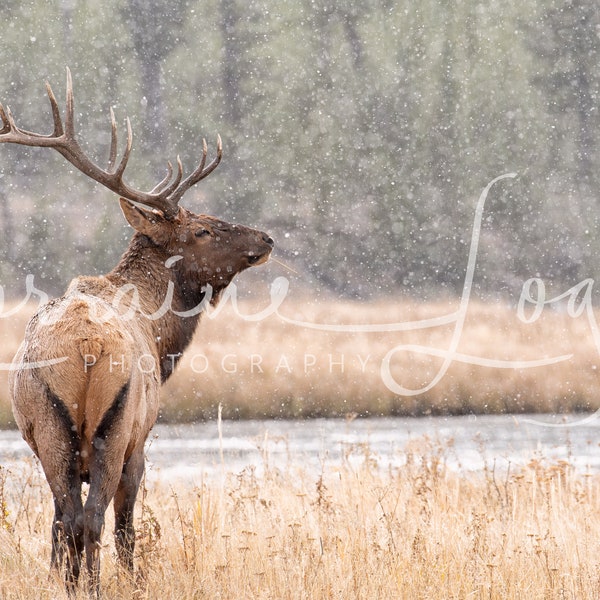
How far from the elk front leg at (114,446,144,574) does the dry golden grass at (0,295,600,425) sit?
32.5 ft

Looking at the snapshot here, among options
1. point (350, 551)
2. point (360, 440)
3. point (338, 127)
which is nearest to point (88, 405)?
point (350, 551)

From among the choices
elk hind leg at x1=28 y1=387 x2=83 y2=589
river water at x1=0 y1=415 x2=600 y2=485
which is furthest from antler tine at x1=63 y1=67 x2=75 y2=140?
river water at x1=0 y1=415 x2=600 y2=485

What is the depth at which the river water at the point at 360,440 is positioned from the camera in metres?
10.8

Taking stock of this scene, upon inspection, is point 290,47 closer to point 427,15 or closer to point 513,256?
point 427,15

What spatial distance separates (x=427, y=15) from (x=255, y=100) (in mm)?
6709

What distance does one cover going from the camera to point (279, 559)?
4.74m

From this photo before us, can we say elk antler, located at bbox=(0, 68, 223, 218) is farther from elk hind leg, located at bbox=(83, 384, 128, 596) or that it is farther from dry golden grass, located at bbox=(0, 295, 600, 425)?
dry golden grass, located at bbox=(0, 295, 600, 425)

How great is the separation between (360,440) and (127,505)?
22.1 feet

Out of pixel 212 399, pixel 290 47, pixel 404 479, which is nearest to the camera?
pixel 404 479

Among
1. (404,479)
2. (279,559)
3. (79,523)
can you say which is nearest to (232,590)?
(279,559)

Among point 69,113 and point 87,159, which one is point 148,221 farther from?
point 69,113

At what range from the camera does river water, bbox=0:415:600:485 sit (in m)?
10.8

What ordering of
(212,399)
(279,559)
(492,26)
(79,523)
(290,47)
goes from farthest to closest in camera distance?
(492,26) → (290,47) → (212,399) → (279,559) → (79,523)

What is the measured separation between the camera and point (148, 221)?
5996 millimetres
